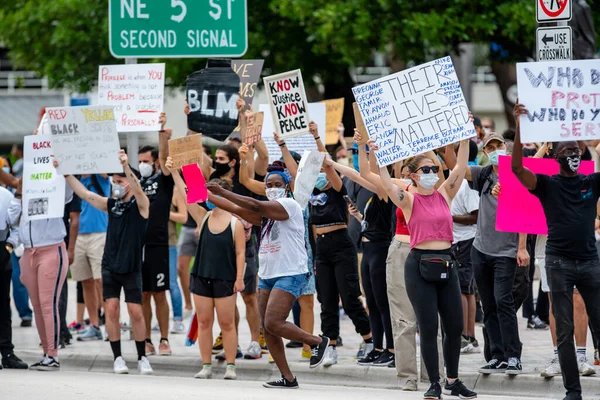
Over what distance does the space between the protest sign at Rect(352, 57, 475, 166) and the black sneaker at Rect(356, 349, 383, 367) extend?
2.31 metres

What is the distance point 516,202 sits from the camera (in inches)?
383

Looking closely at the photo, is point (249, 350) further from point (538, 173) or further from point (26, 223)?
point (538, 173)

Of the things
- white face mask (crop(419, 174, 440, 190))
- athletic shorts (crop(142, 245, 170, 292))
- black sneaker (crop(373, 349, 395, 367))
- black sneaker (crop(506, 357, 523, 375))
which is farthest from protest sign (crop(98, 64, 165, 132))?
black sneaker (crop(506, 357, 523, 375))

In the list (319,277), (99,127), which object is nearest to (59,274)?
(99,127)

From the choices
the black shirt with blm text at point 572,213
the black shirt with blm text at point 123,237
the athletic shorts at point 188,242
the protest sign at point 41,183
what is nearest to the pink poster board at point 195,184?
the black shirt with blm text at point 123,237

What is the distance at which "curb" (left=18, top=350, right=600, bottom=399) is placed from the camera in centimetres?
973

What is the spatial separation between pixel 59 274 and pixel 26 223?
603 mm

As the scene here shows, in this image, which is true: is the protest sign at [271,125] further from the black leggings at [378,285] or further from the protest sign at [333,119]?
the black leggings at [378,285]

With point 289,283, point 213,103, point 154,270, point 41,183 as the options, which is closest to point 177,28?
point 213,103

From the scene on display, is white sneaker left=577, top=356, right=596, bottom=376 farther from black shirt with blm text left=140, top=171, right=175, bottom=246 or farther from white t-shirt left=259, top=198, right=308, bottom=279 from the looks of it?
black shirt with blm text left=140, top=171, right=175, bottom=246

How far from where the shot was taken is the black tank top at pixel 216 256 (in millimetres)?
10609

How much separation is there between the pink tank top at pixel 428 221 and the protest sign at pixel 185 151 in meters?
2.36

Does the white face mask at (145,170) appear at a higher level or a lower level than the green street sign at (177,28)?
lower

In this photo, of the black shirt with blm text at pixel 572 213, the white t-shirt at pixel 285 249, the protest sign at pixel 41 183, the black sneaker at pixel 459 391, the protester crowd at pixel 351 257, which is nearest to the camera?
the black shirt with blm text at pixel 572 213
